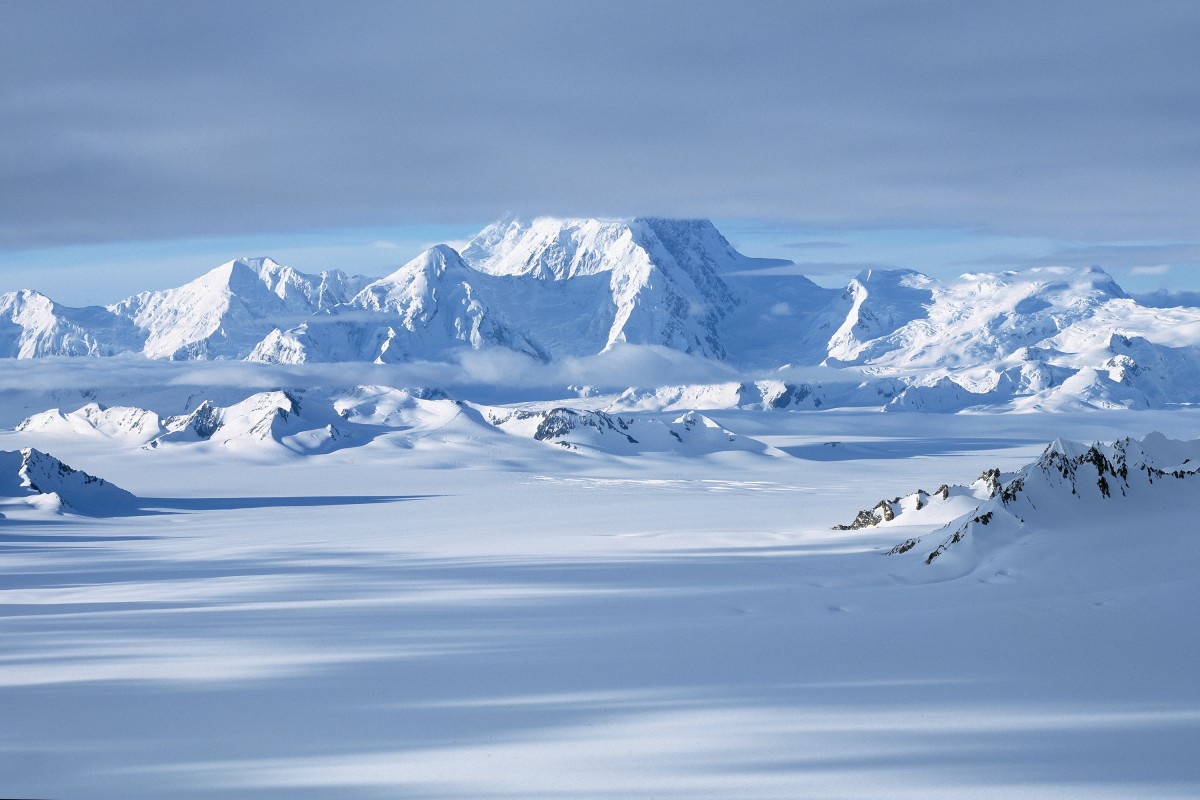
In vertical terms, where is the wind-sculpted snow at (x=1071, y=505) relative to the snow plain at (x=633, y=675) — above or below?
above

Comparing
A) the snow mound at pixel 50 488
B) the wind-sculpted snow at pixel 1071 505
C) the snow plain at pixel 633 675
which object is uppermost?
the wind-sculpted snow at pixel 1071 505

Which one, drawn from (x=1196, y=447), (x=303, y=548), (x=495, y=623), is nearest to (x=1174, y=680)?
(x=495, y=623)

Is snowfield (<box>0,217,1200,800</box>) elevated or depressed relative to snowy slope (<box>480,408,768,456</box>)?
elevated

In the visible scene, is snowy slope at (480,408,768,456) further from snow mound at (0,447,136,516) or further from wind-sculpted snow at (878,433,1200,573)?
wind-sculpted snow at (878,433,1200,573)

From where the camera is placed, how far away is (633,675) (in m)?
16.3

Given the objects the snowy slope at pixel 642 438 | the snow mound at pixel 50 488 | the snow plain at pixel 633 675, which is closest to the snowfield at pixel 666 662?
the snow plain at pixel 633 675

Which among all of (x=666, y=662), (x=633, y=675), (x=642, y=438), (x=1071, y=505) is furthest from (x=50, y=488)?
(x=642, y=438)

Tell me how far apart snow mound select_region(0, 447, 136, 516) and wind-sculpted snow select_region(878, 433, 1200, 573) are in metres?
72.5

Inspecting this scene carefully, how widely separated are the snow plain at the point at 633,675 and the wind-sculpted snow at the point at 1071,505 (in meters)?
0.21

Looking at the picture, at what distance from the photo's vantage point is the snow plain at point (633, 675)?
39.0ft

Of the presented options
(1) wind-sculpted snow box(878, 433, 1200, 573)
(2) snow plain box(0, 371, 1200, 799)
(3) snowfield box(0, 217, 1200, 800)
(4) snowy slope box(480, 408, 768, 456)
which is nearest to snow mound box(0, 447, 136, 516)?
(3) snowfield box(0, 217, 1200, 800)

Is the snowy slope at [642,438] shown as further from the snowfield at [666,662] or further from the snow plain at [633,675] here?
the snow plain at [633,675]

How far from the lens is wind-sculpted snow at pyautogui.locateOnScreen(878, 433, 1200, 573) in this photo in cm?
2642

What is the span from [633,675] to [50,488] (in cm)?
8275
